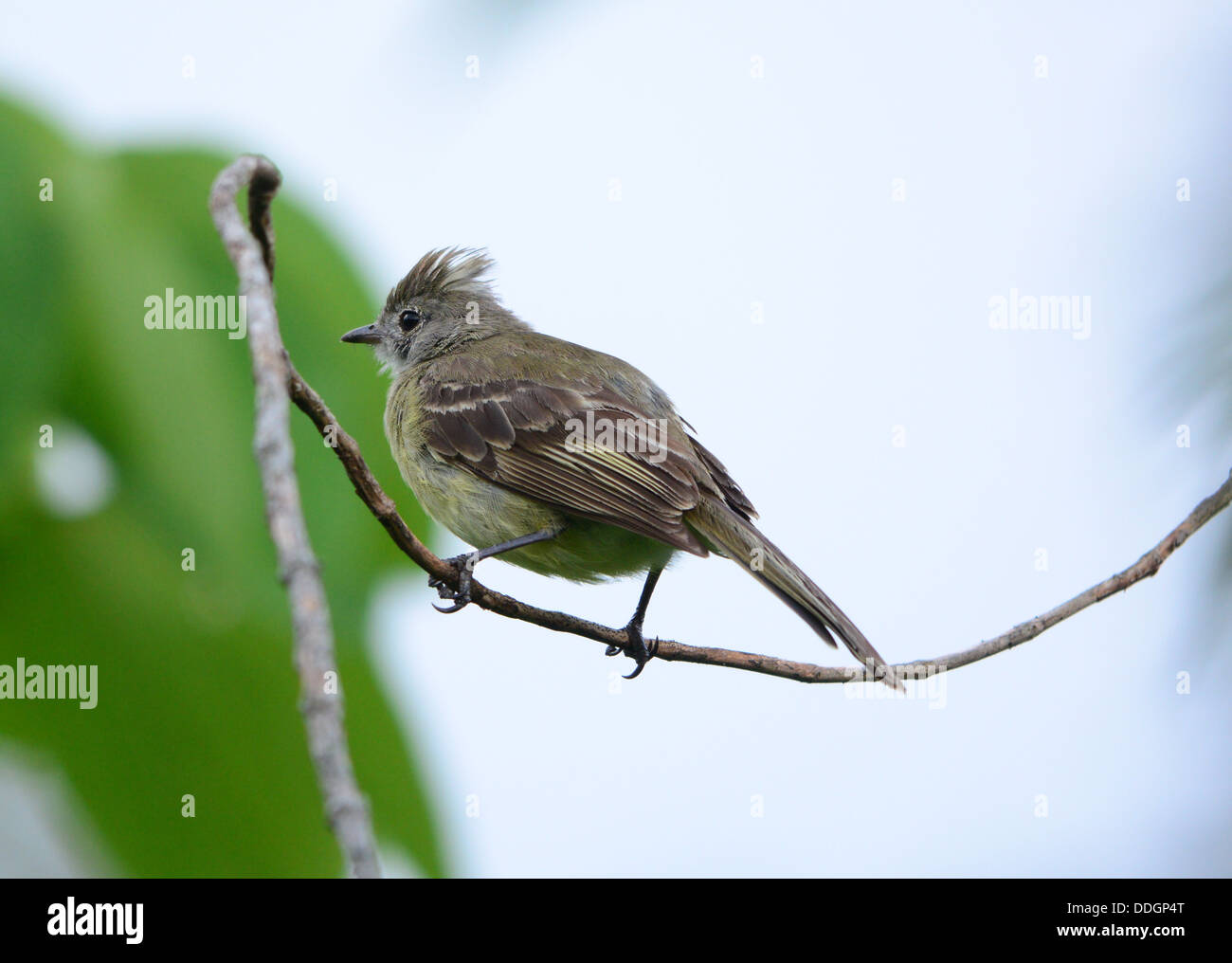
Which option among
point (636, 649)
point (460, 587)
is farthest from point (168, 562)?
point (636, 649)

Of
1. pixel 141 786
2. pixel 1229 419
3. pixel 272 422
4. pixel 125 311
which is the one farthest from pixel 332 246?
pixel 1229 419

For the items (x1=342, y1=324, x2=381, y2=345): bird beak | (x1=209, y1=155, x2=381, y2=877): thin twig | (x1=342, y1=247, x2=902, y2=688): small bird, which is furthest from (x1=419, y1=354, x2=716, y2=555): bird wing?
(x1=209, y1=155, x2=381, y2=877): thin twig

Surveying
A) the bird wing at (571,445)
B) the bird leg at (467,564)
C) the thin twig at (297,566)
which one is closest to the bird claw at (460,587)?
the bird leg at (467,564)

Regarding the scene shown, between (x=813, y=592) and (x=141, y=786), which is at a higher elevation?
(x=813, y=592)

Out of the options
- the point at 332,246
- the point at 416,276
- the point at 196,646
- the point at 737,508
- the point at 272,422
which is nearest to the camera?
the point at 272,422

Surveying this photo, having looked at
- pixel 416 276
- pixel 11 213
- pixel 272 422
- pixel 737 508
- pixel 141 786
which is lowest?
pixel 141 786

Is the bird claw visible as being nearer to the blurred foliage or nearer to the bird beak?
the blurred foliage

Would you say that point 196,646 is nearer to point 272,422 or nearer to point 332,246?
point 332,246

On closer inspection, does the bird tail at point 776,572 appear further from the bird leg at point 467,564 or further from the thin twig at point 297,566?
the thin twig at point 297,566
